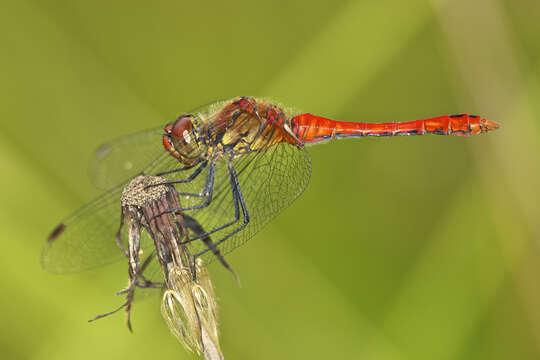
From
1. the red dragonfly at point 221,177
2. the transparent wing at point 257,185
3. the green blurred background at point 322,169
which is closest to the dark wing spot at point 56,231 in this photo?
the red dragonfly at point 221,177

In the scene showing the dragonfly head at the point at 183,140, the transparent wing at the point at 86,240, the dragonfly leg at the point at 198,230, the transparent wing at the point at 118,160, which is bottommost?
the dragonfly leg at the point at 198,230

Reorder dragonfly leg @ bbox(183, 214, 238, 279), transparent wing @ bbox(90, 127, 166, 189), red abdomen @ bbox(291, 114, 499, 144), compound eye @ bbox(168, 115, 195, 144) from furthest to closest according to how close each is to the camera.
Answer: transparent wing @ bbox(90, 127, 166, 189) < red abdomen @ bbox(291, 114, 499, 144) < compound eye @ bbox(168, 115, 195, 144) < dragonfly leg @ bbox(183, 214, 238, 279)

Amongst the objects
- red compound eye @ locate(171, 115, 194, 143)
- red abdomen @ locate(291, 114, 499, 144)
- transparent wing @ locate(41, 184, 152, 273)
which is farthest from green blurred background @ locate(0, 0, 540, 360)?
red compound eye @ locate(171, 115, 194, 143)

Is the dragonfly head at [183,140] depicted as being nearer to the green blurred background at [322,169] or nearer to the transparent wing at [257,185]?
the transparent wing at [257,185]

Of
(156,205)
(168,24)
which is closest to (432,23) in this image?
(168,24)

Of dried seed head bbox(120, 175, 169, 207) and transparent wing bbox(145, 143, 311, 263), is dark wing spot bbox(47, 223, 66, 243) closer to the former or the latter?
transparent wing bbox(145, 143, 311, 263)

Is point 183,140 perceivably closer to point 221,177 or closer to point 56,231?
point 221,177

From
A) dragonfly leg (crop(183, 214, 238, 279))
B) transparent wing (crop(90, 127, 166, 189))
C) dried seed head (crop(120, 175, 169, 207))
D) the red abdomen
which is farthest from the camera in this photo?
transparent wing (crop(90, 127, 166, 189))
